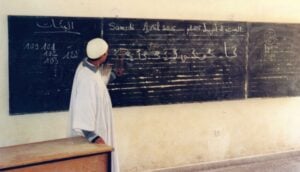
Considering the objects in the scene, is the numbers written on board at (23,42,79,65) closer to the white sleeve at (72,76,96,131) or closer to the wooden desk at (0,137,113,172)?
the white sleeve at (72,76,96,131)

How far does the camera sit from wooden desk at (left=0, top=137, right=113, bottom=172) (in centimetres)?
242

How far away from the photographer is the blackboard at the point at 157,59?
11.8 feet

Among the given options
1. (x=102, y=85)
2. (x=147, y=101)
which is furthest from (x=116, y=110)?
(x=102, y=85)

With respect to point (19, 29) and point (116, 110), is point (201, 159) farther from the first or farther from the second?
point (19, 29)

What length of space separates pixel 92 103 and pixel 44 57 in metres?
0.91

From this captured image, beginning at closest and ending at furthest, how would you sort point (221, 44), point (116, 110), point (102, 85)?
point (102, 85), point (116, 110), point (221, 44)

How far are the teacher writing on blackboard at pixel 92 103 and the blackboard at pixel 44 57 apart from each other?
679 mm

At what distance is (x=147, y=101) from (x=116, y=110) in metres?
0.32

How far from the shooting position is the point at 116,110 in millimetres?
4047

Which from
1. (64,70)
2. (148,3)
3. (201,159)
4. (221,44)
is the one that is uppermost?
(148,3)

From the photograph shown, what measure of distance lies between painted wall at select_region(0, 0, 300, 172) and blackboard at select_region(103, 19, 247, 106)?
11 centimetres

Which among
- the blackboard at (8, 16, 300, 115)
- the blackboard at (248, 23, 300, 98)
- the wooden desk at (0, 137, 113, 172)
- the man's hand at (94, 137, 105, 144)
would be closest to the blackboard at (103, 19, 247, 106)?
the blackboard at (8, 16, 300, 115)

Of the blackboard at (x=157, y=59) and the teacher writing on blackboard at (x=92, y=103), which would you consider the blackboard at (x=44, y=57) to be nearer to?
the blackboard at (x=157, y=59)

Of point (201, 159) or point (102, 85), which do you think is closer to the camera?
point (102, 85)
